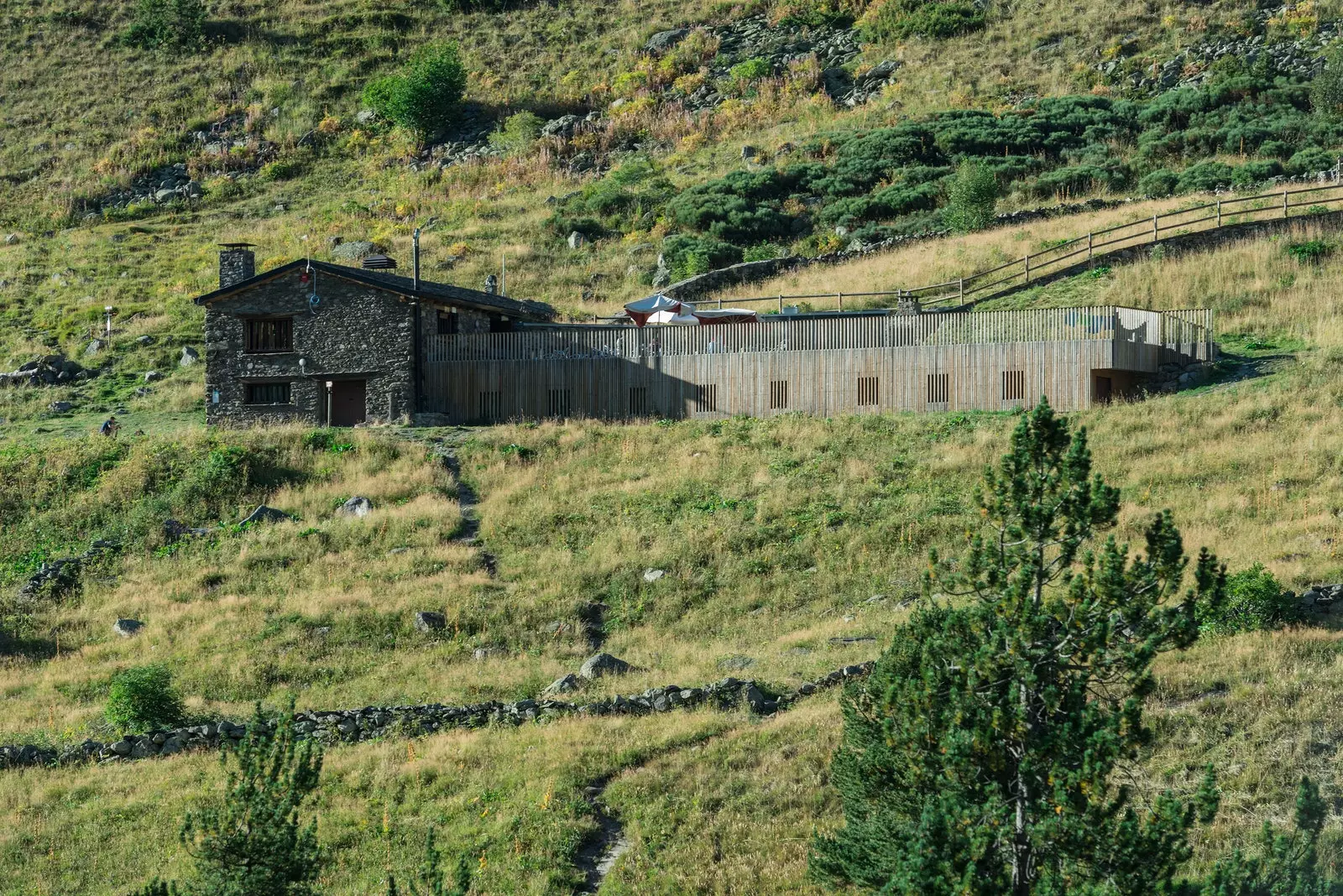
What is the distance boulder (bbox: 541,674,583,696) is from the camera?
25.7m

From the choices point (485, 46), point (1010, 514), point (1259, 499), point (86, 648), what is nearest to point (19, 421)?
point (86, 648)

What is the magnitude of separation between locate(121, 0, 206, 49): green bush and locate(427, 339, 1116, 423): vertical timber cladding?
59551 millimetres

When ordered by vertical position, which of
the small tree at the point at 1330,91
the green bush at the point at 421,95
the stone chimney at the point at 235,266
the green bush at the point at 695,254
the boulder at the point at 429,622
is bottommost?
the boulder at the point at 429,622

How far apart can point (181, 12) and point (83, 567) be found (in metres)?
70.9

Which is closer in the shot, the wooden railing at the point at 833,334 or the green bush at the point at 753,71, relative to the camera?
the wooden railing at the point at 833,334

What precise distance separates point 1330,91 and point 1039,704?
61.4 metres

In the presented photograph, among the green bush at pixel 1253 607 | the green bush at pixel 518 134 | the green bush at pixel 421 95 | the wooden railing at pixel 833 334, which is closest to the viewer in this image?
the green bush at pixel 1253 607

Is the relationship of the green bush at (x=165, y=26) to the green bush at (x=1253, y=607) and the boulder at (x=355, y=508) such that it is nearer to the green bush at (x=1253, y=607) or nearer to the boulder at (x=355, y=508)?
the boulder at (x=355, y=508)

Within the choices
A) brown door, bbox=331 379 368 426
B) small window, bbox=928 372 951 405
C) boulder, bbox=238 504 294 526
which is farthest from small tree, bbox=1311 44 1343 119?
boulder, bbox=238 504 294 526

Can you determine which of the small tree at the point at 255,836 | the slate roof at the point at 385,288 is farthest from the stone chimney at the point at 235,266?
the small tree at the point at 255,836

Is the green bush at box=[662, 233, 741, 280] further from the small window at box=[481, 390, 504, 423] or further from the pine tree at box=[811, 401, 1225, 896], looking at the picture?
the pine tree at box=[811, 401, 1225, 896]

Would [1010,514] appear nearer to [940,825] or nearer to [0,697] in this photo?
[940,825]

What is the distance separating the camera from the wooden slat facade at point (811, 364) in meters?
40.7

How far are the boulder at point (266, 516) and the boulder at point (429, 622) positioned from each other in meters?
8.31
